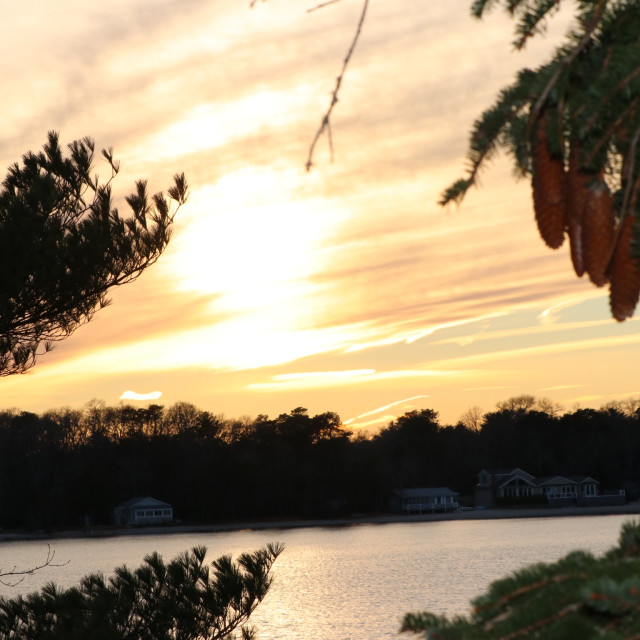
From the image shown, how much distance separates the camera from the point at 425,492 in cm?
11194

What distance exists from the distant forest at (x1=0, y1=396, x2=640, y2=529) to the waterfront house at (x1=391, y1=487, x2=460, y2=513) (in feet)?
6.65

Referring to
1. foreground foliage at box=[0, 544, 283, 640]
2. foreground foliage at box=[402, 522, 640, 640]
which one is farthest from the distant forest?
foreground foliage at box=[402, 522, 640, 640]

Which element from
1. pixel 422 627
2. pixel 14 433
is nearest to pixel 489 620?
pixel 422 627

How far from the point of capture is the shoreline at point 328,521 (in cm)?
9538

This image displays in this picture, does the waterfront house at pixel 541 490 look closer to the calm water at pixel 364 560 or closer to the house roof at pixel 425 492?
the calm water at pixel 364 560

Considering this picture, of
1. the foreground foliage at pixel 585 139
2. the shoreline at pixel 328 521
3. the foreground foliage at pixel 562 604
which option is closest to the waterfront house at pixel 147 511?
the shoreline at pixel 328 521

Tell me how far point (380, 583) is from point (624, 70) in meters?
59.7

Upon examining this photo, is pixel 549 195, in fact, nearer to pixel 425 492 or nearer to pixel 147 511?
pixel 147 511

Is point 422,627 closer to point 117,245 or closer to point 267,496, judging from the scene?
point 117,245

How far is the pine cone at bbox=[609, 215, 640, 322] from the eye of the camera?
2.22 meters

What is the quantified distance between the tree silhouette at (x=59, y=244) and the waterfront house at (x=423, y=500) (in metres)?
100

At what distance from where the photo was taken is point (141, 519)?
101 metres

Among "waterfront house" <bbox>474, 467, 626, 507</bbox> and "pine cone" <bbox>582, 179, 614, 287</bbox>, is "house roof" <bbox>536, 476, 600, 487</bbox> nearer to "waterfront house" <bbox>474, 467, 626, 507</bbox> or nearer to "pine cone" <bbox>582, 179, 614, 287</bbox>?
"waterfront house" <bbox>474, 467, 626, 507</bbox>

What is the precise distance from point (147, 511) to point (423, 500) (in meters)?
35.6
